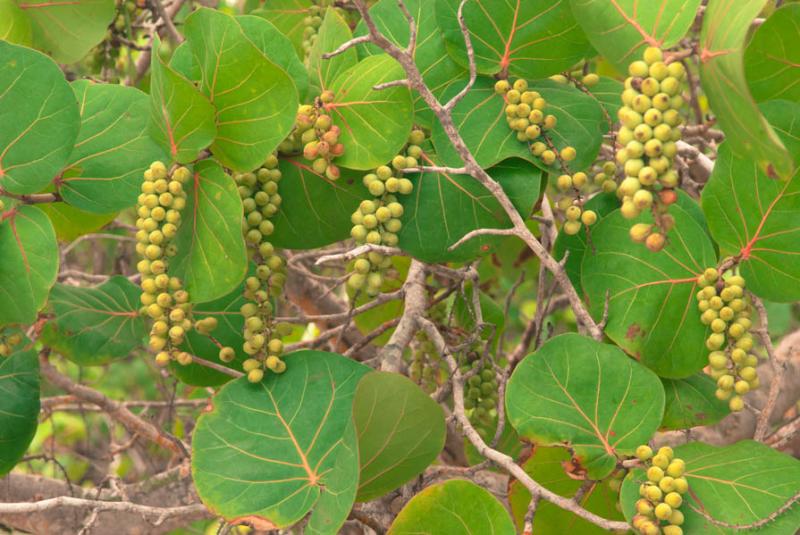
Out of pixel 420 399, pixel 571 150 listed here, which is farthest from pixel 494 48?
pixel 420 399

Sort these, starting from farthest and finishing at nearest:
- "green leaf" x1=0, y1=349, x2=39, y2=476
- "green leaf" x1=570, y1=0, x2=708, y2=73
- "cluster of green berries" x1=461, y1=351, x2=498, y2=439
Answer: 1. "cluster of green berries" x1=461, y1=351, x2=498, y2=439
2. "green leaf" x1=0, y1=349, x2=39, y2=476
3. "green leaf" x1=570, y1=0, x2=708, y2=73

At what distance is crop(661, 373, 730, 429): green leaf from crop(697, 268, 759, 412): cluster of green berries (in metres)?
0.07

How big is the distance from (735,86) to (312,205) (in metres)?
0.60

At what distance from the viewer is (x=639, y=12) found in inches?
36.9

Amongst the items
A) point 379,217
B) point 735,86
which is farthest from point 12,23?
point 735,86

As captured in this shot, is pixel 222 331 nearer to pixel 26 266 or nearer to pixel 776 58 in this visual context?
pixel 26 266

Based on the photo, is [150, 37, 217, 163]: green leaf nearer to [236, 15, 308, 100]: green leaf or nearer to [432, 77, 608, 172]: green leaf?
[236, 15, 308, 100]: green leaf

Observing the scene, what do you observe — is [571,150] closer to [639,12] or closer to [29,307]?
[639,12]

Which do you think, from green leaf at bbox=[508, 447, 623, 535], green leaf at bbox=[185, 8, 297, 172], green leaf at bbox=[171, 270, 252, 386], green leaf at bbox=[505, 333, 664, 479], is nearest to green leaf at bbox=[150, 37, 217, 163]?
green leaf at bbox=[185, 8, 297, 172]

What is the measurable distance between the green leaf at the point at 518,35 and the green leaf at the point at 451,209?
0.13m

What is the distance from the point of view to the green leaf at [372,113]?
1.10m

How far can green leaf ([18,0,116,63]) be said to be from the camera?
136 centimetres

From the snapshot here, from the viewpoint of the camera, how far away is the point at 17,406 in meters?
1.24

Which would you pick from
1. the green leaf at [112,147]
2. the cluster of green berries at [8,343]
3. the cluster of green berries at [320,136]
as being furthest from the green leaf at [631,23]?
the cluster of green berries at [8,343]
